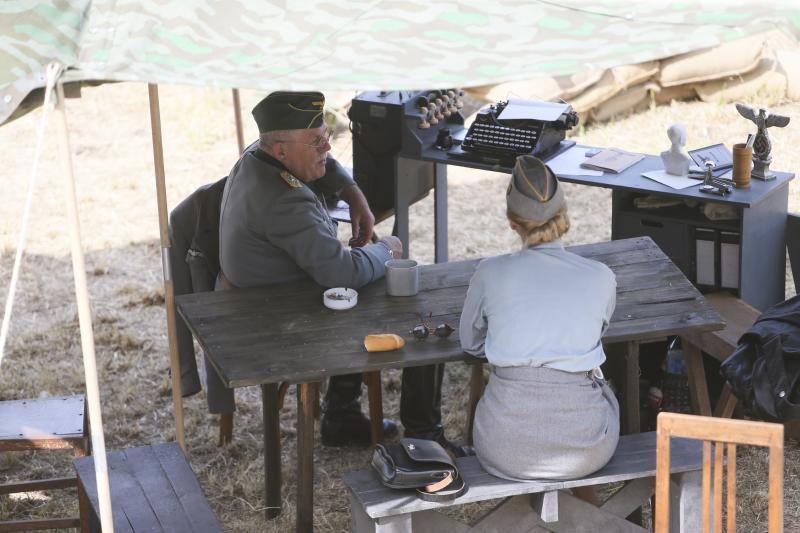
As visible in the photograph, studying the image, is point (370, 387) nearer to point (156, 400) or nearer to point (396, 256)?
point (396, 256)

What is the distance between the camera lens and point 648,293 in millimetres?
4160

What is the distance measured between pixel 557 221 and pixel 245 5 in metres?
1.21

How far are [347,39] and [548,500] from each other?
1.58 m

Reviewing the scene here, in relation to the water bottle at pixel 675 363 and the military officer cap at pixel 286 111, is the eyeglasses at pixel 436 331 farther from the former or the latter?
the water bottle at pixel 675 363

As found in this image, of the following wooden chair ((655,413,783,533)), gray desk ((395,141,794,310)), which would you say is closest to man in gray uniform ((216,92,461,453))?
gray desk ((395,141,794,310))

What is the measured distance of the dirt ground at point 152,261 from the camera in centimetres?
465

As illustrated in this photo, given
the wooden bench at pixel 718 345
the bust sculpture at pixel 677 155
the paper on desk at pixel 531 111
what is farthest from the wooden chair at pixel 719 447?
the paper on desk at pixel 531 111

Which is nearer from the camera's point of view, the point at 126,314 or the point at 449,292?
the point at 449,292

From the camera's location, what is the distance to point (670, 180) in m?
5.23

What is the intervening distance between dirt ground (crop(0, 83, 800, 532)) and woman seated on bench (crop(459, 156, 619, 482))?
1035 millimetres

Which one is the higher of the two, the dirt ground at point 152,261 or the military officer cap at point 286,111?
the military officer cap at point 286,111

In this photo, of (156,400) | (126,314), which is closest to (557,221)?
(156,400)

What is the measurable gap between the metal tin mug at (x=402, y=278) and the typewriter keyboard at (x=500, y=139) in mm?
1506

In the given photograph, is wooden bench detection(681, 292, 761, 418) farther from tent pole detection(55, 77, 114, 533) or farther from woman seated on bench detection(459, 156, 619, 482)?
tent pole detection(55, 77, 114, 533)
